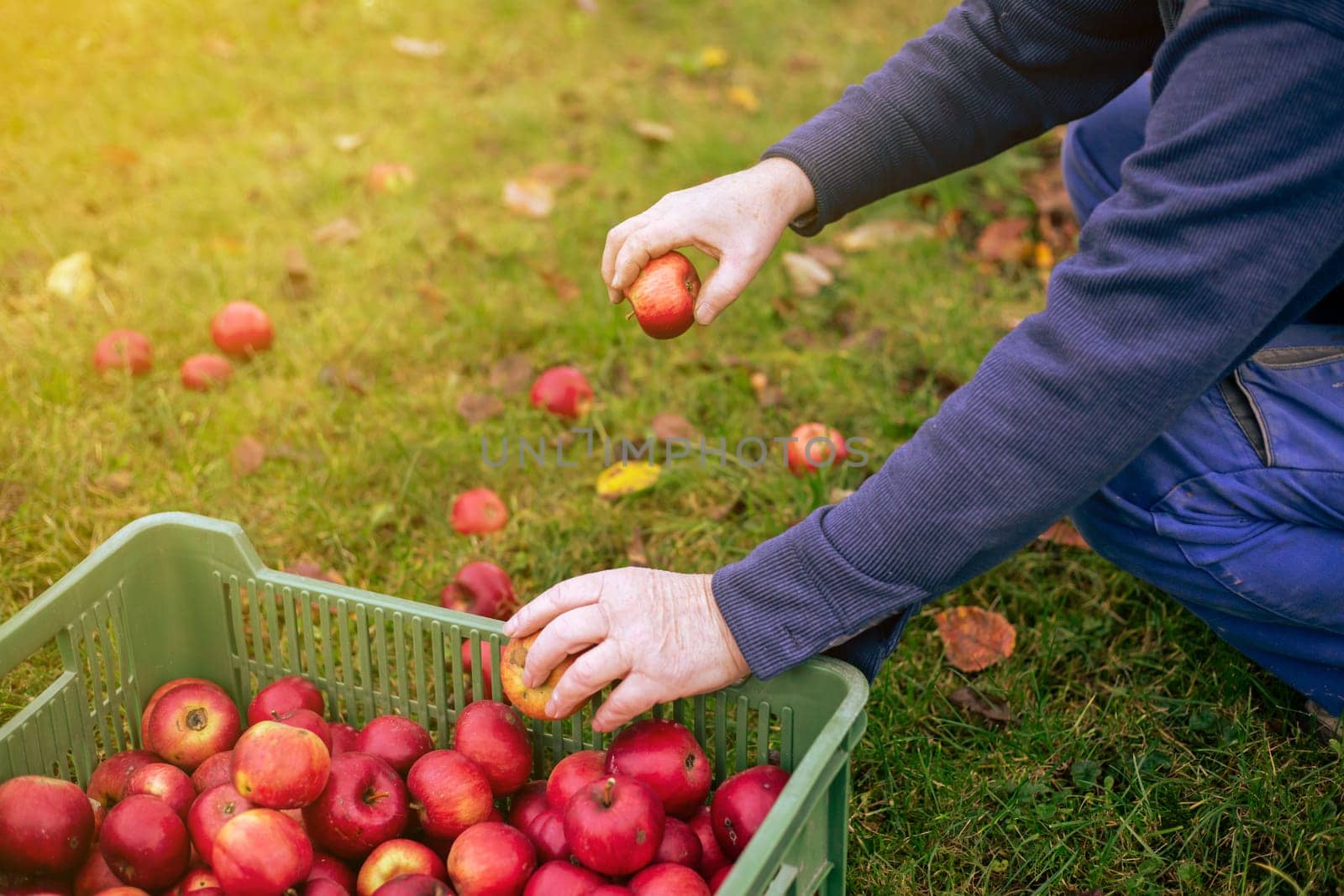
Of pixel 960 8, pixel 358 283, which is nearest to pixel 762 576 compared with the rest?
pixel 960 8

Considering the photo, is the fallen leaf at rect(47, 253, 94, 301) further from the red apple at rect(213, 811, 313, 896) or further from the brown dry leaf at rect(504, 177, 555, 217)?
the red apple at rect(213, 811, 313, 896)

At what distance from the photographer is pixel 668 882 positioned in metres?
1.44

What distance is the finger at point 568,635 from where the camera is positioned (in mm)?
1476

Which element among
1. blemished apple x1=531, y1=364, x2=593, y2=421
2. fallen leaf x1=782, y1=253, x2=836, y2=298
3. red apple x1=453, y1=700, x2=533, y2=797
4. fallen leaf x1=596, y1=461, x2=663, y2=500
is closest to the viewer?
red apple x1=453, y1=700, x2=533, y2=797

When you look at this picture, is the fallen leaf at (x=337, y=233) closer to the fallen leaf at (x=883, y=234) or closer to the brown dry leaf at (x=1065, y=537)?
the fallen leaf at (x=883, y=234)

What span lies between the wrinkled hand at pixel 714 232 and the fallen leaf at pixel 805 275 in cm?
133

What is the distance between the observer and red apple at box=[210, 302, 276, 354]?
2.91m

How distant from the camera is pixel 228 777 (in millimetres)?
1669

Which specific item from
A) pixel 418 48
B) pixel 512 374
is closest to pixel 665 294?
pixel 512 374

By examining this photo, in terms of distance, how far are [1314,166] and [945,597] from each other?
1196mm

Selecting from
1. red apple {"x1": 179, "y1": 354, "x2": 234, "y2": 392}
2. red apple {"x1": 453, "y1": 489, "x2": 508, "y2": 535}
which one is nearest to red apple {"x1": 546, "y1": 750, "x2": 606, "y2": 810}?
red apple {"x1": 453, "y1": 489, "x2": 508, "y2": 535}

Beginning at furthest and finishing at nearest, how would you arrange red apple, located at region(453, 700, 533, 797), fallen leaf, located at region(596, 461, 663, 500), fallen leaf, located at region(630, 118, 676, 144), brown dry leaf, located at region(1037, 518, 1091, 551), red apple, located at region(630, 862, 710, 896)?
fallen leaf, located at region(630, 118, 676, 144) < fallen leaf, located at region(596, 461, 663, 500) < brown dry leaf, located at region(1037, 518, 1091, 551) < red apple, located at region(453, 700, 533, 797) < red apple, located at region(630, 862, 710, 896)

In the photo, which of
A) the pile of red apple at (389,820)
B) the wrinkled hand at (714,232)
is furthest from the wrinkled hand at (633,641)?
the wrinkled hand at (714,232)

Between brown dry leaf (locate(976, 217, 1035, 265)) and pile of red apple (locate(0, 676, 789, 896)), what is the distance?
85.1 inches
